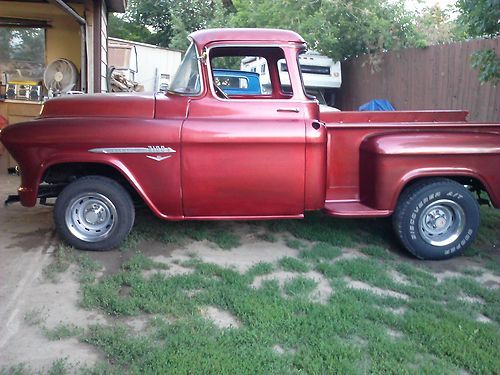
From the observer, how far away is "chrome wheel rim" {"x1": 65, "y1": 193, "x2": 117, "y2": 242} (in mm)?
A: 4879

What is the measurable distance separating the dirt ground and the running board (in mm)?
461

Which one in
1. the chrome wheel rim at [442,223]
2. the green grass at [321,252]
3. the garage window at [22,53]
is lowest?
the green grass at [321,252]

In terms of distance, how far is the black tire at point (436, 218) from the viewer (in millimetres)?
4980

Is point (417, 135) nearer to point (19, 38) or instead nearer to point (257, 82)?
point (257, 82)

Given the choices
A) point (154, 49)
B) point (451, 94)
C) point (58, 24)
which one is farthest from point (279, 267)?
point (154, 49)

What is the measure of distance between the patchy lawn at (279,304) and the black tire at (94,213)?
144mm

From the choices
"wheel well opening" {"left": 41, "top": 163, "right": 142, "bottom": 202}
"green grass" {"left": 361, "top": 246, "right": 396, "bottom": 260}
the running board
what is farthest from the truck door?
"green grass" {"left": 361, "top": 246, "right": 396, "bottom": 260}

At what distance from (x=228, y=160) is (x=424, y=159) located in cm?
183

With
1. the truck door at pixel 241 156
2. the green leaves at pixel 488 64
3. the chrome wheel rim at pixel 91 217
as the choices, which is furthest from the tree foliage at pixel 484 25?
the chrome wheel rim at pixel 91 217

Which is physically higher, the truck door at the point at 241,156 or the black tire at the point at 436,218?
the truck door at the point at 241,156

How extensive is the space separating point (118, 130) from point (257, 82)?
457 centimetres

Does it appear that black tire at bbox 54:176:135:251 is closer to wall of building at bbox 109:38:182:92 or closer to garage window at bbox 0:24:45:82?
garage window at bbox 0:24:45:82

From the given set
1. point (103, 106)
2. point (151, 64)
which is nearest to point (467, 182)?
point (103, 106)

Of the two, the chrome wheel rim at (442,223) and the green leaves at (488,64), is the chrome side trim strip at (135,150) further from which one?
the green leaves at (488,64)
